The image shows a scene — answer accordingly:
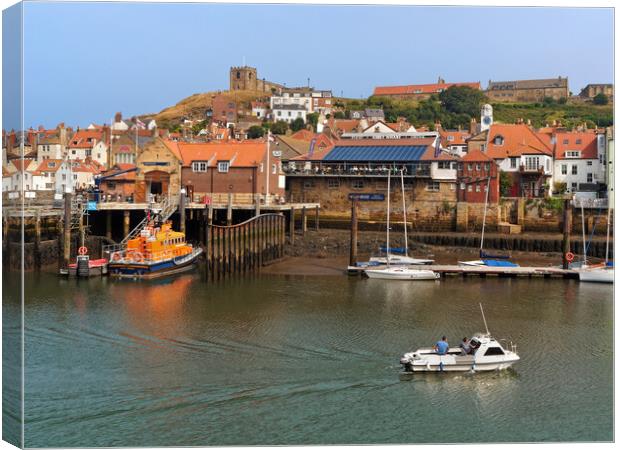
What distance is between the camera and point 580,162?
59719 millimetres

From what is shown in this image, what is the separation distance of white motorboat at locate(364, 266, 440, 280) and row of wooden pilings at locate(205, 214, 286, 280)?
22.4ft

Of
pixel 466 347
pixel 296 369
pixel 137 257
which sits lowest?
pixel 296 369

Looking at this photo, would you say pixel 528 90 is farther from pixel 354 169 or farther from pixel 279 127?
pixel 354 169

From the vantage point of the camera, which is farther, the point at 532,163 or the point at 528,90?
the point at 528,90

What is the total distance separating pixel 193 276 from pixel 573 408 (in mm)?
24898

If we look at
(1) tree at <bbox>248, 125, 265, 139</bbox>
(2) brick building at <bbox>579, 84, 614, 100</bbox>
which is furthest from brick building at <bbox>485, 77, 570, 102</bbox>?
(1) tree at <bbox>248, 125, 265, 139</bbox>

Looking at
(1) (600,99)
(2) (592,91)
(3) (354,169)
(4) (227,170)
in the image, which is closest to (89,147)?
(4) (227,170)

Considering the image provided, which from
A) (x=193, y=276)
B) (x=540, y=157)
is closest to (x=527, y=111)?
(x=540, y=157)

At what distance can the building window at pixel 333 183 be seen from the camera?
201 feet

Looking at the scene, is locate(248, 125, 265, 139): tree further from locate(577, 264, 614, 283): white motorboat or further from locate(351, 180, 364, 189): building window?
locate(577, 264, 614, 283): white motorboat

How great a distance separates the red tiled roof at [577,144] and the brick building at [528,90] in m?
69.5

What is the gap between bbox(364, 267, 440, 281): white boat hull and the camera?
40438 mm

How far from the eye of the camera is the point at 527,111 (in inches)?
4564

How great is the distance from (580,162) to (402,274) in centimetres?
2539
